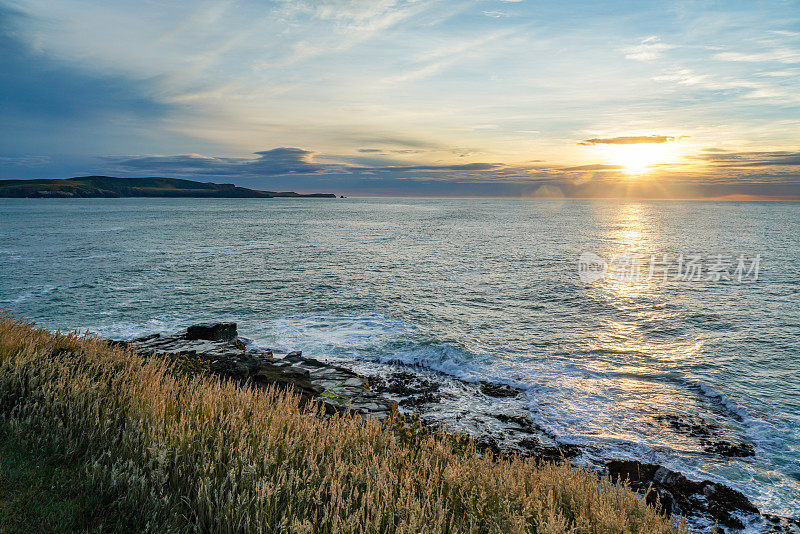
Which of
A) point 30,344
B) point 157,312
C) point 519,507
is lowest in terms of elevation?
point 157,312

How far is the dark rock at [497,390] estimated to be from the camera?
15914mm

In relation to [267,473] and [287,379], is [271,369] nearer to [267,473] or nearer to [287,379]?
[287,379]

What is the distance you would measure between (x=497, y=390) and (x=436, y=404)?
2.68m

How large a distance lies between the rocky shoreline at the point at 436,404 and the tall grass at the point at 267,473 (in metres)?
2.69

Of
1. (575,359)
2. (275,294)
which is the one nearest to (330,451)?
(575,359)

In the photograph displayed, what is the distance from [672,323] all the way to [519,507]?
23.4m

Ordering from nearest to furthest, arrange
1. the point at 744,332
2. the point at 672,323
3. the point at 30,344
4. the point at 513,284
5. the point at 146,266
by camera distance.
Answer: the point at 30,344 < the point at 744,332 < the point at 672,323 < the point at 513,284 < the point at 146,266

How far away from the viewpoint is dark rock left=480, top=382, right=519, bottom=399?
15914mm

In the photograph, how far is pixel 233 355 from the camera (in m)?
15.8

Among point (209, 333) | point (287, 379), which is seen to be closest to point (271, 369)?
point (287, 379)

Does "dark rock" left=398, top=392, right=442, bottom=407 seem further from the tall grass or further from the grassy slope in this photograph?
the grassy slope

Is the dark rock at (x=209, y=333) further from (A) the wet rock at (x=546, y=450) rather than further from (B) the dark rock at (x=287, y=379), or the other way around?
(A) the wet rock at (x=546, y=450)

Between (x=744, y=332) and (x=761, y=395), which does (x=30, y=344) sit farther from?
A: (x=744, y=332)

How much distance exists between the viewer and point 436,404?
15.2 metres
